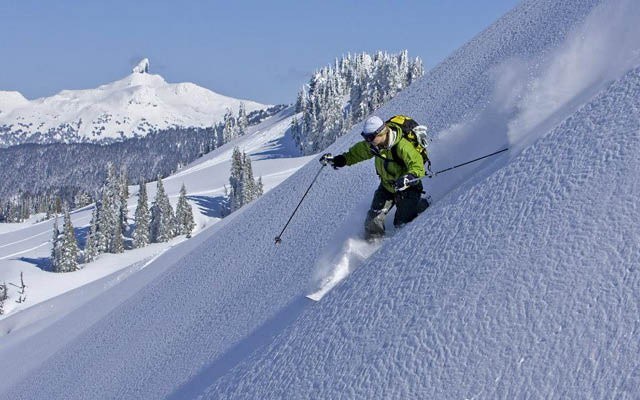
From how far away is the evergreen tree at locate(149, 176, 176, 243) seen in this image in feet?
269

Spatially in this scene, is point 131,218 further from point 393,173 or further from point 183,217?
point 393,173

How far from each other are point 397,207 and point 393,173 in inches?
16.9

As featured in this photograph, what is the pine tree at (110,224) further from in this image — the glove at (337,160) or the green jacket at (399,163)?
the green jacket at (399,163)

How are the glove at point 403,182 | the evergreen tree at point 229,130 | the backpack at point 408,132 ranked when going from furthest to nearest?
the evergreen tree at point 229,130, the backpack at point 408,132, the glove at point 403,182

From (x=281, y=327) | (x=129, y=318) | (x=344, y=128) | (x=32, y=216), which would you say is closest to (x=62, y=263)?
(x=344, y=128)

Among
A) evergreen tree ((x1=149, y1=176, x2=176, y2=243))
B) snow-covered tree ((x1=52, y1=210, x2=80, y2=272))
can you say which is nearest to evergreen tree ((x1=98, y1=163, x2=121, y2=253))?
evergreen tree ((x1=149, y1=176, x2=176, y2=243))

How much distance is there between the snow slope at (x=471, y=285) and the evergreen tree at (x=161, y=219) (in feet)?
236

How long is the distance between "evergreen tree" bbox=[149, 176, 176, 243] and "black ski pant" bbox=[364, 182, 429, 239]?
76.2 m

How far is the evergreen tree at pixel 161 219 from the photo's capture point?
81.9m

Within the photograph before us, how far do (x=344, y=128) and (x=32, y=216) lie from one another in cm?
9067

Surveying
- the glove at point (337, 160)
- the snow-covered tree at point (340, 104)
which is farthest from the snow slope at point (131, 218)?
the glove at point (337, 160)

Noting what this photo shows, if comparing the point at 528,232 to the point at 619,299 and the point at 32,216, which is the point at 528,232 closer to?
the point at 619,299

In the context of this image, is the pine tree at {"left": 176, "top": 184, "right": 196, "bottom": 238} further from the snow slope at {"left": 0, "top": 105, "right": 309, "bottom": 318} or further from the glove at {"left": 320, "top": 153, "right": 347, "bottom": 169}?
the glove at {"left": 320, "top": 153, "right": 347, "bottom": 169}

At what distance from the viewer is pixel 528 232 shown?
5.25m
